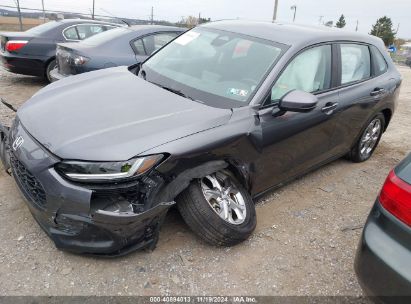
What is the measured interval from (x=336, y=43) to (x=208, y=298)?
2.74 m

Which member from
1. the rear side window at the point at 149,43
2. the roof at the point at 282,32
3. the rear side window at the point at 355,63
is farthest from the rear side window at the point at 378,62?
the rear side window at the point at 149,43

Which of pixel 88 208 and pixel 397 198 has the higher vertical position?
pixel 397 198

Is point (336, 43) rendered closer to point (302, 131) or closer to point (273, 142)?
point (302, 131)

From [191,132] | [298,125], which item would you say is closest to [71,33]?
[298,125]

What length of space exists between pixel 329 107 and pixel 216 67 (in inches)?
46.4

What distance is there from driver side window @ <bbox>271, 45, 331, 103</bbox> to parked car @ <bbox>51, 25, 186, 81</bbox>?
315 cm

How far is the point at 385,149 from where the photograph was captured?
18.0 ft

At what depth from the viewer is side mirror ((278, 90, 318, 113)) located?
283 centimetres

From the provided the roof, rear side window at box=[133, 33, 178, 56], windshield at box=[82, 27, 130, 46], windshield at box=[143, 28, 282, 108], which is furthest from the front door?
windshield at box=[82, 27, 130, 46]

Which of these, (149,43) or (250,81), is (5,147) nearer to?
(250,81)

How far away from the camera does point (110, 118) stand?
254cm

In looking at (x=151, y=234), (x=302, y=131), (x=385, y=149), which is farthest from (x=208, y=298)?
(x=385, y=149)

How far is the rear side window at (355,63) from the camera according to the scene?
3.79 meters

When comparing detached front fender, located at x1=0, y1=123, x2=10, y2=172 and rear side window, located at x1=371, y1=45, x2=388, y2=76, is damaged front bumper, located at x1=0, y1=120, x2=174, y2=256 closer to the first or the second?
detached front fender, located at x1=0, y1=123, x2=10, y2=172
